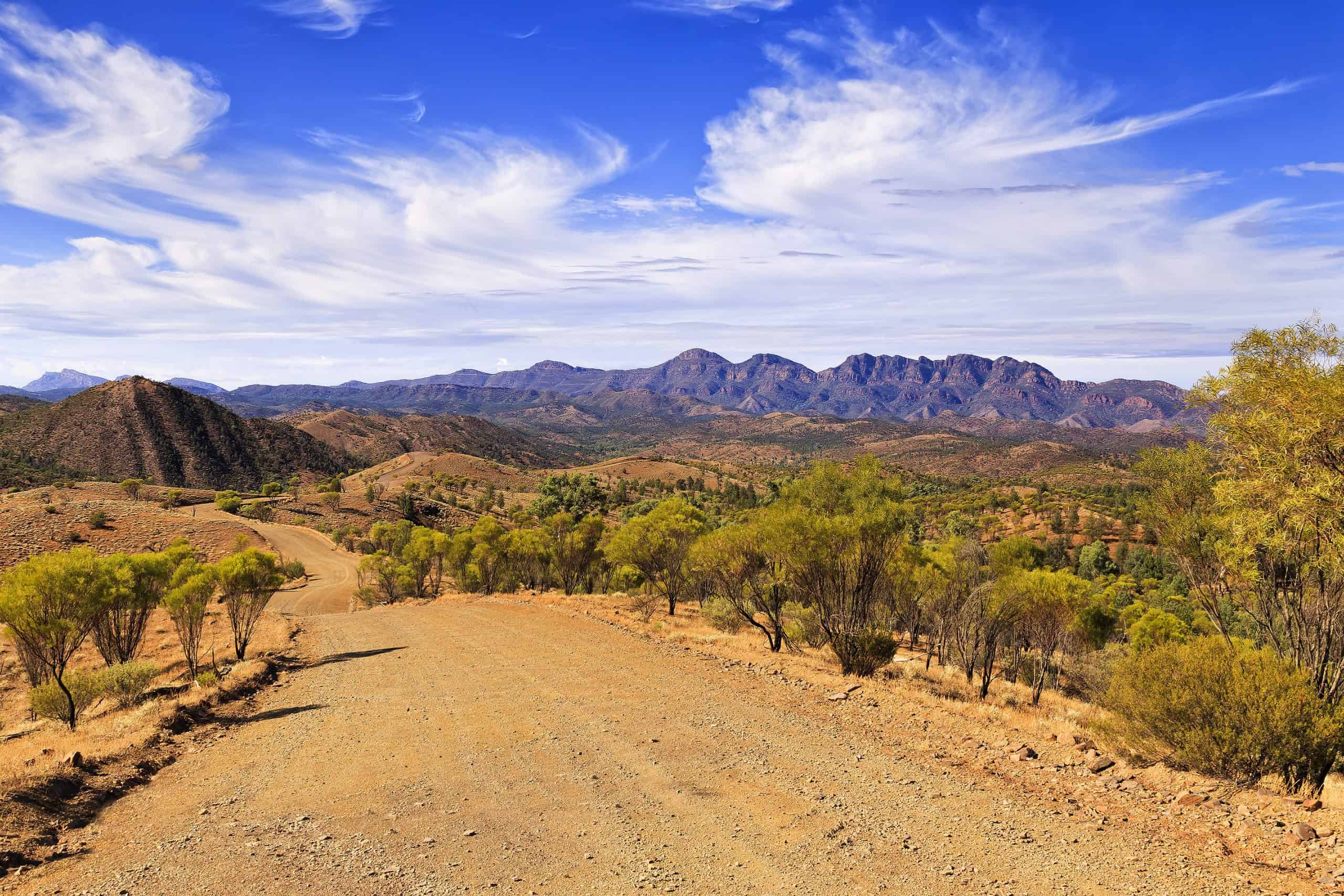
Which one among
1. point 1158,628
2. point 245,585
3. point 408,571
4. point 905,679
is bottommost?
point 408,571

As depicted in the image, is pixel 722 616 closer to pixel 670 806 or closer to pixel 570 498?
pixel 670 806

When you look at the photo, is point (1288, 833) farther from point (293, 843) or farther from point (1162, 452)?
point (293, 843)

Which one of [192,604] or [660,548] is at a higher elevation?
[192,604]

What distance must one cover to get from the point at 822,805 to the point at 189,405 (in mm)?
183429

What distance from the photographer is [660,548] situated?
34719 millimetres

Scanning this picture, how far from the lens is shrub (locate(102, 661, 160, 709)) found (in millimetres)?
18156

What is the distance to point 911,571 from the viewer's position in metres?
29.9

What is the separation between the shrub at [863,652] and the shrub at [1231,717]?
728cm

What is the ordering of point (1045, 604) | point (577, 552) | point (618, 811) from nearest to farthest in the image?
point (618, 811) < point (1045, 604) < point (577, 552)

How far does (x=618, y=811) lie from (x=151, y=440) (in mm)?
163596

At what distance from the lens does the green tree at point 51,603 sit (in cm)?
1633

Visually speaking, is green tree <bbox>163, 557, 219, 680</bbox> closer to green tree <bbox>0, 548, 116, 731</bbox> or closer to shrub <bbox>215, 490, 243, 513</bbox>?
green tree <bbox>0, 548, 116, 731</bbox>

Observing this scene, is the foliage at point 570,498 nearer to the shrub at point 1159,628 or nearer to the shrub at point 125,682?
the shrub at point 1159,628

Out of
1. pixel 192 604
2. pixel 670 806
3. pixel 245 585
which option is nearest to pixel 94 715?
pixel 192 604
